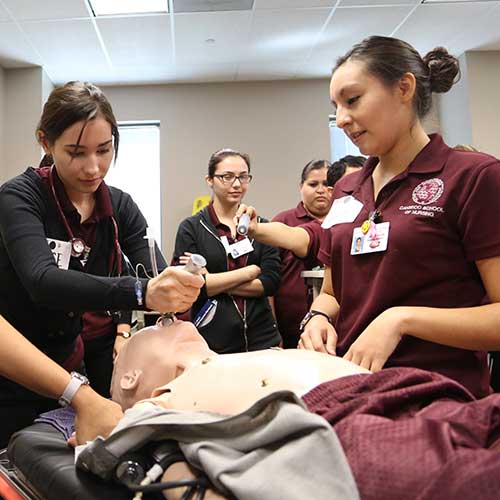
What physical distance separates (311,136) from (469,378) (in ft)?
14.3

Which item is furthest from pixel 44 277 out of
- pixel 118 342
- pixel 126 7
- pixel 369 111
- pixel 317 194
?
pixel 126 7

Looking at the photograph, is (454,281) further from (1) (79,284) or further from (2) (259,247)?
(2) (259,247)

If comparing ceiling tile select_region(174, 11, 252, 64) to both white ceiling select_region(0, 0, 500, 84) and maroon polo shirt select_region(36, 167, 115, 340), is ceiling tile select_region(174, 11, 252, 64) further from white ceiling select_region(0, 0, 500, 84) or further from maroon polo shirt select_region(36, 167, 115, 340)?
maroon polo shirt select_region(36, 167, 115, 340)

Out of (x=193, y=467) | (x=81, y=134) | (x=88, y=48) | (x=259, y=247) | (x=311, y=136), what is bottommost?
(x=193, y=467)

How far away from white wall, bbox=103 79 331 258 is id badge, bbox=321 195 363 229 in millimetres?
3761

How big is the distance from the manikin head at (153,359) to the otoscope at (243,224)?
58cm

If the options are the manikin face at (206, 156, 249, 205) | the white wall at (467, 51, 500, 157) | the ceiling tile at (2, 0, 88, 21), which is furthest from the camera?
the white wall at (467, 51, 500, 157)

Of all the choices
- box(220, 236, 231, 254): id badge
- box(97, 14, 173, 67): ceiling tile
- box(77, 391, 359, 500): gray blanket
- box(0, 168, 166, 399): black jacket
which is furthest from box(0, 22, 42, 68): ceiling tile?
box(77, 391, 359, 500): gray blanket

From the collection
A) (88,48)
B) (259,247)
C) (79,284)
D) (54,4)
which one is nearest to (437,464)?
(79,284)

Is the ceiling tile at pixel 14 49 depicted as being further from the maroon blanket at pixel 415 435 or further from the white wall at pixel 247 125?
the maroon blanket at pixel 415 435

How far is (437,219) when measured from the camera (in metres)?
1.08

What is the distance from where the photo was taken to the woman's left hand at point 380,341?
1.00m

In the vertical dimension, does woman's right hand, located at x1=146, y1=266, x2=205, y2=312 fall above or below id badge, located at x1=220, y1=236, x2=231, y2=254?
below

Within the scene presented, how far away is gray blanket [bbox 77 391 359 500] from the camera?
0.57 metres
